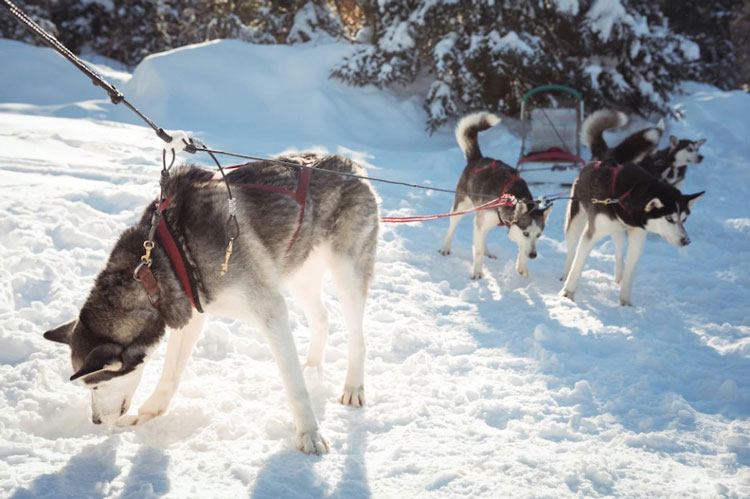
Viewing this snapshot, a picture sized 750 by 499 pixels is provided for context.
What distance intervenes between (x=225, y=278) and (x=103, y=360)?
57 cm

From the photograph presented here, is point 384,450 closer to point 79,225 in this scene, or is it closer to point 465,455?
point 465,455

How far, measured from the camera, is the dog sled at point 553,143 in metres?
8.45

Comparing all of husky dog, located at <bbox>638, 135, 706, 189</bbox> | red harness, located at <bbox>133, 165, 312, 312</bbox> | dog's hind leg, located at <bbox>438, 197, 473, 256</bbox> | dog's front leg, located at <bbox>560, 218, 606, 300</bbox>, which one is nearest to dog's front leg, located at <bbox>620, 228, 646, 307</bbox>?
dog's front leg, located at <bbox>560, 218, 606, 300</bbox>

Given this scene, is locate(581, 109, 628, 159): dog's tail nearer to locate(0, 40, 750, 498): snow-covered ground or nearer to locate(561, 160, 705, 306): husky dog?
locate(561, 160, 705, 306): husky dog

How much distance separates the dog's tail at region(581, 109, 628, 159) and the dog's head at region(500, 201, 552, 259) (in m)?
1.15

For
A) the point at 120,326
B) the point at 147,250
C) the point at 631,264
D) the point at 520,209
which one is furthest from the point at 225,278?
the point at 631,264

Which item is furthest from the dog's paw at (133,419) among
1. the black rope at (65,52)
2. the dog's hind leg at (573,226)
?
the dog's hind leg at (573,226)

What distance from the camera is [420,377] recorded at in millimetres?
3289

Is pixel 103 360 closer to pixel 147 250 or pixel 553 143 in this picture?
pixel 147 250

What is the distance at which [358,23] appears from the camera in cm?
1628

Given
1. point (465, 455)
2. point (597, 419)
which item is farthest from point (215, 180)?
point (597, 419)

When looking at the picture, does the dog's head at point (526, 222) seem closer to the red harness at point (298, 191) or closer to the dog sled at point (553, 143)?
the red harness at point (298, 191)

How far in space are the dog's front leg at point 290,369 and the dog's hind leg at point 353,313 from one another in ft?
1.68

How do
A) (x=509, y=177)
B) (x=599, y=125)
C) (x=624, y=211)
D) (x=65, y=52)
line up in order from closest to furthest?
(x=65, y=52)
(x=624, y=211)
(x=509, y=177)
(x=599, y=125)
